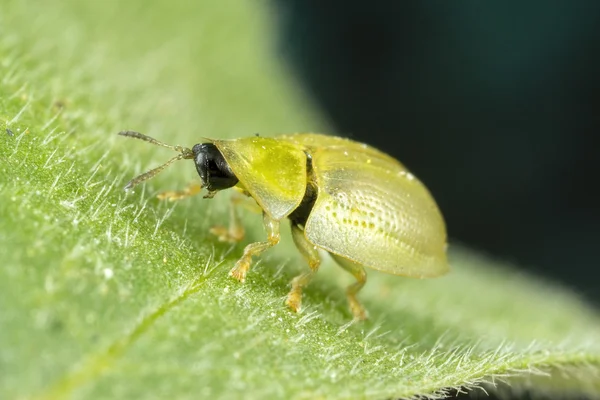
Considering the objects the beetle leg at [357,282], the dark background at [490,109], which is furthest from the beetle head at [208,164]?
the dark background at [490,109]

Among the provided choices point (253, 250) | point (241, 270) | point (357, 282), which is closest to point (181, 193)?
point (253, 250)

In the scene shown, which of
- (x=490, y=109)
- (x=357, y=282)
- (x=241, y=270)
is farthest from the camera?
(x=490, y=109)

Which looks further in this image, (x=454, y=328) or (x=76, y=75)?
(x=76, y=75)

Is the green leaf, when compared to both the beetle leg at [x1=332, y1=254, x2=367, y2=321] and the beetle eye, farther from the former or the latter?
the beetle eye

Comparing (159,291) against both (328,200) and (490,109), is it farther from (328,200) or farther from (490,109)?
(490,109)

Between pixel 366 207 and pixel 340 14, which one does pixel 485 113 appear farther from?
pixel 366 207

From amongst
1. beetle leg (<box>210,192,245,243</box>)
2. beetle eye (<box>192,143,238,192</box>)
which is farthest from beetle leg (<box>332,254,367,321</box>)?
beetle eye (<box>192,143,238,192</box>)

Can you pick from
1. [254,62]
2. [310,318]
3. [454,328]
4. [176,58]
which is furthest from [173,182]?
[254,62]
